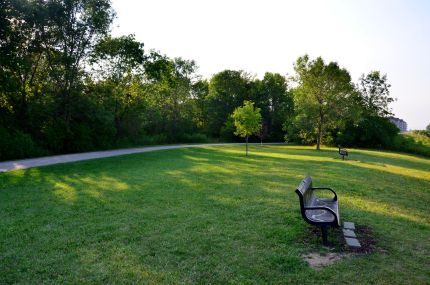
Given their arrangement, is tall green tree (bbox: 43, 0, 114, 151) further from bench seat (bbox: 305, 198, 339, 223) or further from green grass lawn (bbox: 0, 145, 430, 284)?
bench seat (bbox: 305, 198, 339, 223)

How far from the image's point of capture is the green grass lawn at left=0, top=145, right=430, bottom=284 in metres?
4.34

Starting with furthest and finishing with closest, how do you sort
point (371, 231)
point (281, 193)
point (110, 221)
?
point (281, 193) < point (110, 221) < point (371, 231)

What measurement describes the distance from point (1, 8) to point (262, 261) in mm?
21327

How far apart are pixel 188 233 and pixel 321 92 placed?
3297 centimetres

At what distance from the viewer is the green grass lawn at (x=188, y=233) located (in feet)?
14.2

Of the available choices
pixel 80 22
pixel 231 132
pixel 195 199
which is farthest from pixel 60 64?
pixel 231 132

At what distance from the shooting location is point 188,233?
5973 millimetres

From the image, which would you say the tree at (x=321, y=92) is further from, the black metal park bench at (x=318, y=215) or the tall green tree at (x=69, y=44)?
the black metal park bench at (x=318, y=215)

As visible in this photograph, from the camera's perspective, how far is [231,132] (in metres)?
53.4

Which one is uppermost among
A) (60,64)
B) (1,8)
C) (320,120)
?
(1,8)

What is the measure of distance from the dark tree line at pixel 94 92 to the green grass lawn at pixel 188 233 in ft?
39.6

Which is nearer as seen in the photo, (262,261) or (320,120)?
(262,261)

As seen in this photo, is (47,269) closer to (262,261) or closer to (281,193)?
(262,261)

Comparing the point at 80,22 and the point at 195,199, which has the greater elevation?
the point at 80,22
